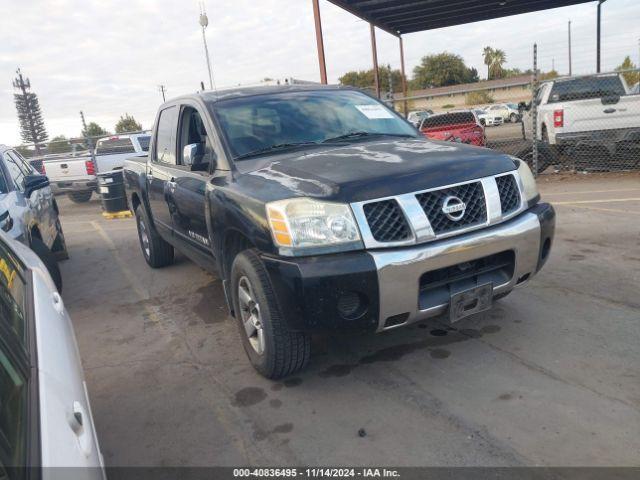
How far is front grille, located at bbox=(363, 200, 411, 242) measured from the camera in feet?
9.22

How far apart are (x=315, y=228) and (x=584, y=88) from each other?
32.4 feet

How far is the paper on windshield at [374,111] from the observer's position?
4321 millimetres

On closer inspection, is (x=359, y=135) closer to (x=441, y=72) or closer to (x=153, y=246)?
(x=153, y=246)

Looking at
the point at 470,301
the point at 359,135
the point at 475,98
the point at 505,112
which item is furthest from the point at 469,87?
the point at 470,301

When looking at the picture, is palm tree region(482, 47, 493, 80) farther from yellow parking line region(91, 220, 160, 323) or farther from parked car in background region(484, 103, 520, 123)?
yellow parking line region(91, 220, 160, 323)

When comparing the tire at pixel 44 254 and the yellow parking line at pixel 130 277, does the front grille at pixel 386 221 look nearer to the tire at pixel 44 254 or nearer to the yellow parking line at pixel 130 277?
the yellow parking line at pixel 130 277

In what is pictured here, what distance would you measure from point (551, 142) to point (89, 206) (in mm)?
11623

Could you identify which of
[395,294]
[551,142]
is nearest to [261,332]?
[395,294]

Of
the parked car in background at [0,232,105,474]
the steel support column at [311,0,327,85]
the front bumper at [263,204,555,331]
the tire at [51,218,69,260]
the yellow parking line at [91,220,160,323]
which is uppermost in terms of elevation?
the steel support column at [311,0,327,85]

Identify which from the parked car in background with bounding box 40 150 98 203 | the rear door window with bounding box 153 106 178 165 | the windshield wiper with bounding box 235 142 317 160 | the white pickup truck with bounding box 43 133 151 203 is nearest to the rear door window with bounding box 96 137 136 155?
the white pickup truck with bounding box 43 133 151 203

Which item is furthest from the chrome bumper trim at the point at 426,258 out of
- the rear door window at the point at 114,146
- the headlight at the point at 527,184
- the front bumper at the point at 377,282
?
the rear door window at the point at 114,146

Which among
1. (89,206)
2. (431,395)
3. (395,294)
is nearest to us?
(395,294)

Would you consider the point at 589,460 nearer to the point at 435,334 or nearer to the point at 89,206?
the point at 435,334

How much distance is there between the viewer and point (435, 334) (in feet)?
12.5
